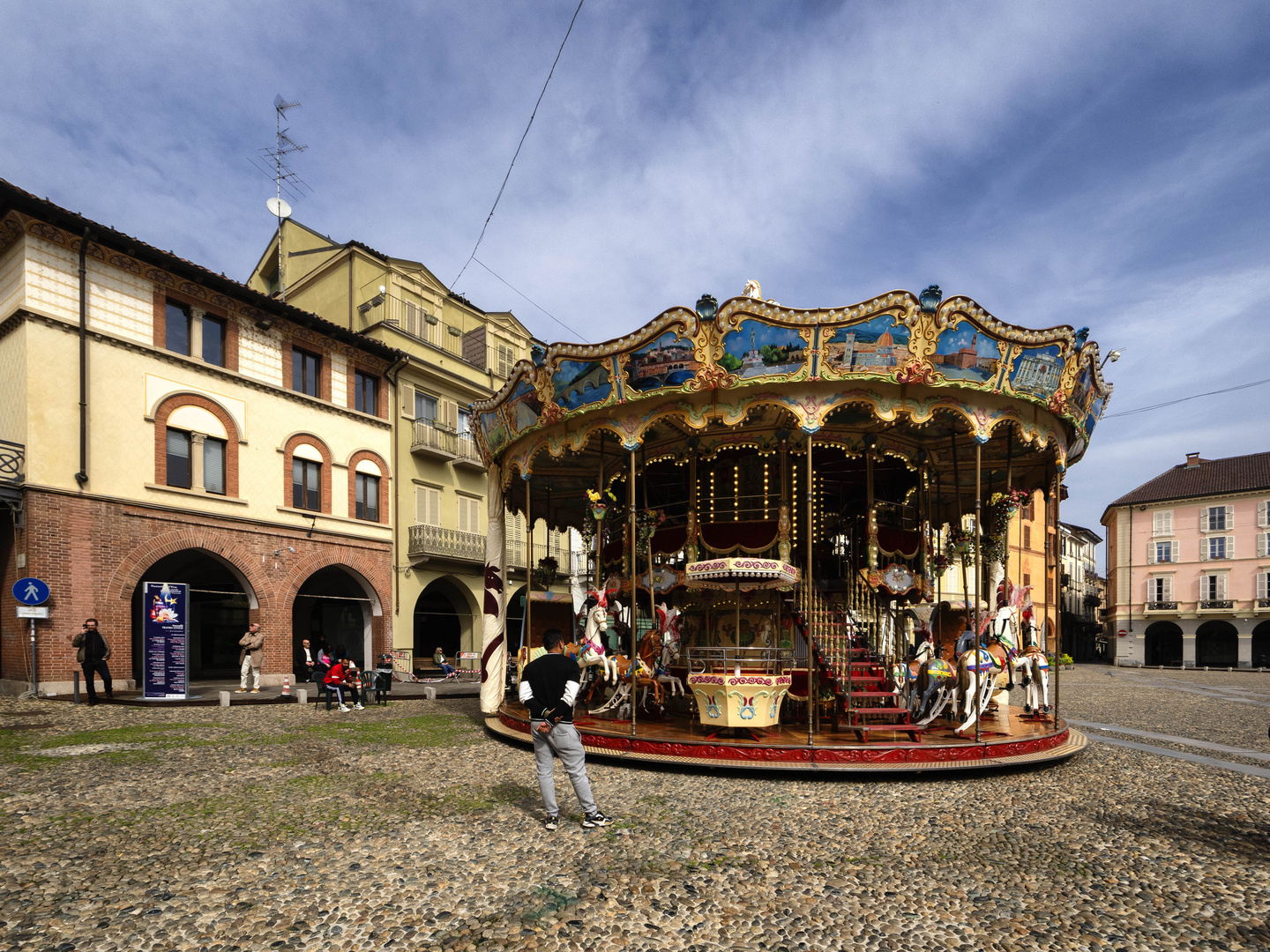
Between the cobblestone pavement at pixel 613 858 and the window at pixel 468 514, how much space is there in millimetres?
18613

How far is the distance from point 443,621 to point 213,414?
1352 cm

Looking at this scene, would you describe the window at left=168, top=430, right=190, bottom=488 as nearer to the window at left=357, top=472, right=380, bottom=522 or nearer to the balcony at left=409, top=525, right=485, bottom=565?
the window at left=357, top=472, right=380, bottom=522

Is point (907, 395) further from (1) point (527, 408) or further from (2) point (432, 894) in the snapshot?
(2) point (432, 894)

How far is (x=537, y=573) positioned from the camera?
17.6 metres

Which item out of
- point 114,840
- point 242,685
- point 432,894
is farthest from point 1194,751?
point 242,685

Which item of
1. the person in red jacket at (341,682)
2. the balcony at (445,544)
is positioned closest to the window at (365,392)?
the balcony at (445,544)

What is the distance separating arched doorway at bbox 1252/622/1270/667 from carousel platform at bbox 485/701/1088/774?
56462 mm

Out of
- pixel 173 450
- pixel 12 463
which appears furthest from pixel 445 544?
pixel 12 463

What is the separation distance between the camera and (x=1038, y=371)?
10.5 m

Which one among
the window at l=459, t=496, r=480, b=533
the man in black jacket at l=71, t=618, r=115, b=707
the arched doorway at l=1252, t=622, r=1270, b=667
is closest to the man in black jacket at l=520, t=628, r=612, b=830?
the man in black jacket at l=71, t=618, r=115, b=707

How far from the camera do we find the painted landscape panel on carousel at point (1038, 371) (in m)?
10.4

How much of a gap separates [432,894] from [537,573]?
12.4 meters

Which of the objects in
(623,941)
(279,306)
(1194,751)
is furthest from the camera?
(279,306)

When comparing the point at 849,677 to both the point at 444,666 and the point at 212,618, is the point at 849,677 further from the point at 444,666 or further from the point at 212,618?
the point at 212,618
